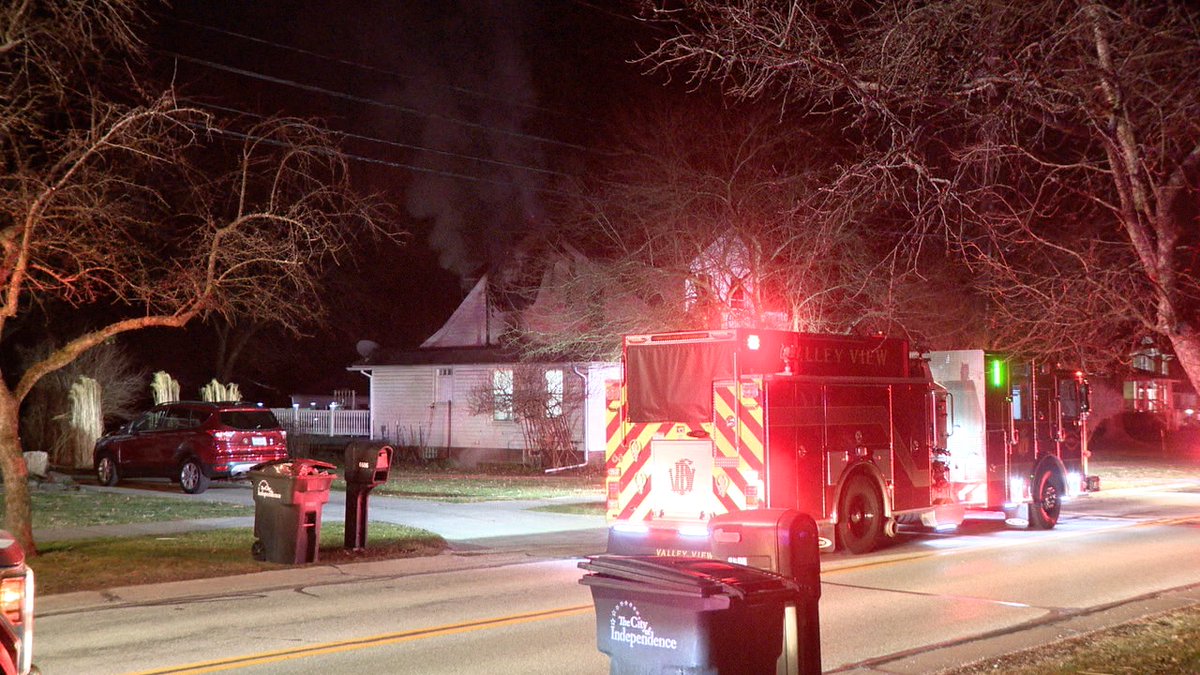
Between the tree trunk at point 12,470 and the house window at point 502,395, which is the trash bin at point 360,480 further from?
the house window at point 502,395

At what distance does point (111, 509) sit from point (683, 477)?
452 inches

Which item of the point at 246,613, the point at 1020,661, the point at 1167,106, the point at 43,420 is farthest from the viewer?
the point at 43,420

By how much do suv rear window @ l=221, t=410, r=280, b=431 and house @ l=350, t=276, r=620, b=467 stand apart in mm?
7708

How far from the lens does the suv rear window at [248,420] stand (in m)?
23.8

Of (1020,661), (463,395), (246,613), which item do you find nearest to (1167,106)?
(1020,661)

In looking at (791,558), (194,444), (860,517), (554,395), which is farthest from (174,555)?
(554,395)

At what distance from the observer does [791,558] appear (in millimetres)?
5082

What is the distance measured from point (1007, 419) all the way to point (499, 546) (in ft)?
25.5

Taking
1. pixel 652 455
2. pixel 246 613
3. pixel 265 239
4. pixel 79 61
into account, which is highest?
pixel 79 61

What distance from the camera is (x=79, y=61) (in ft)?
39.5

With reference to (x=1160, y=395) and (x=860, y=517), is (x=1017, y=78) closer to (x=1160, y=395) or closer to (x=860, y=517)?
(x=860, y=517)

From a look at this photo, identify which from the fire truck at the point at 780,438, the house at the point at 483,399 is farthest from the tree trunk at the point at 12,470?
the house at the point at 483,399

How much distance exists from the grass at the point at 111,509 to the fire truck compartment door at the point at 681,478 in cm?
885

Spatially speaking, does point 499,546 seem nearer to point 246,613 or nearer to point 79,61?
point 246,613
